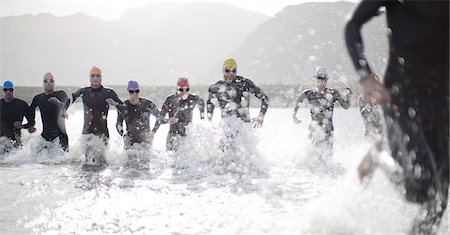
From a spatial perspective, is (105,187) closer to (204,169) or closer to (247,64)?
(204,169)

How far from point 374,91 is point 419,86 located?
1.23ft

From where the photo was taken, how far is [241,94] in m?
9.73

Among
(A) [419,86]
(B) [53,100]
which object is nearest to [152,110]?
(B) [53,100]

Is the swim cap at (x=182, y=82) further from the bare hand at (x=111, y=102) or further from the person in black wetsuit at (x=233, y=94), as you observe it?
the bare hand at (x=111, y=102)

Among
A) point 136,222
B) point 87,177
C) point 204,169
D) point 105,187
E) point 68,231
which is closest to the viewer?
point 68,231

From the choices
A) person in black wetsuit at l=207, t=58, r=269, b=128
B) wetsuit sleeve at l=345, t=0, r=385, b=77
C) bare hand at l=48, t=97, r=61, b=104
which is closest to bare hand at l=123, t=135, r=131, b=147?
bare hand at l=48, t=97, r=61, b=104

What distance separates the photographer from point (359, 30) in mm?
3109

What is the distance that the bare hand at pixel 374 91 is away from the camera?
9.42ft

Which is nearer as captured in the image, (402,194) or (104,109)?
(402,194)

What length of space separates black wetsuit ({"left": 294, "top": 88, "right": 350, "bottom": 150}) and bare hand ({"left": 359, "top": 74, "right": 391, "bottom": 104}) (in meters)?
6.55

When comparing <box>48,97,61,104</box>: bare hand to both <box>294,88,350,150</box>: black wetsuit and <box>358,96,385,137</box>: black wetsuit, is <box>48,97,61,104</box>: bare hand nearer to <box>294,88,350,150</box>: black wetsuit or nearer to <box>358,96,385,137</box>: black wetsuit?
<box>294,88,350,150</box>: black wetsuit

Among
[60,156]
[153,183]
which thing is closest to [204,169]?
[153,183]

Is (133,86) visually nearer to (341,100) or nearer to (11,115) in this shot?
(11,115)

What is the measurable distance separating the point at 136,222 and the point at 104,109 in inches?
241
